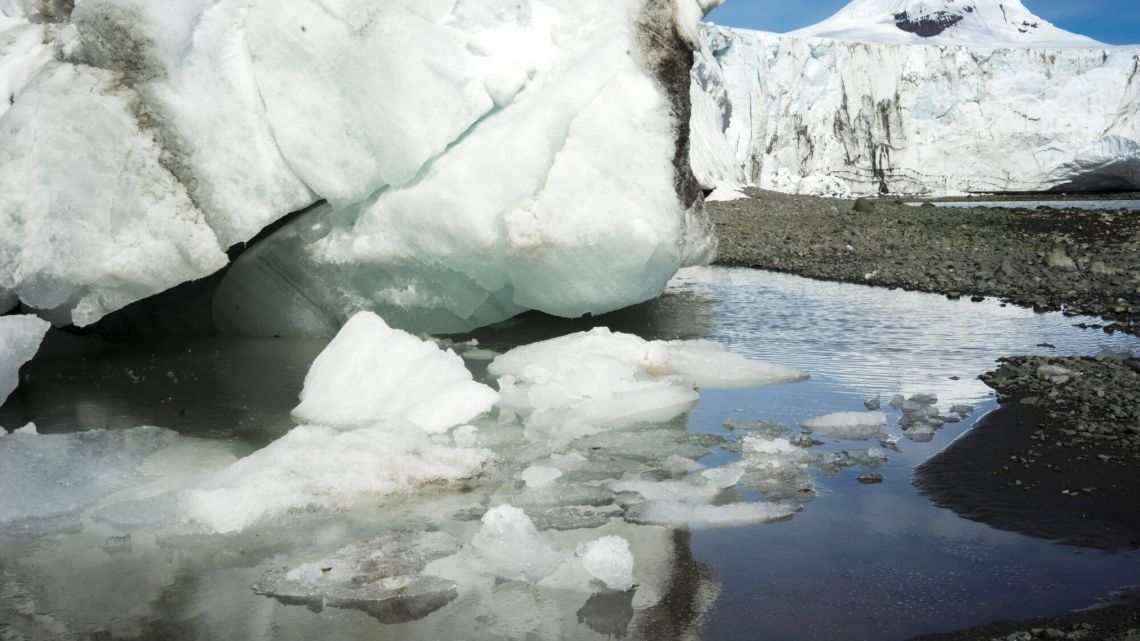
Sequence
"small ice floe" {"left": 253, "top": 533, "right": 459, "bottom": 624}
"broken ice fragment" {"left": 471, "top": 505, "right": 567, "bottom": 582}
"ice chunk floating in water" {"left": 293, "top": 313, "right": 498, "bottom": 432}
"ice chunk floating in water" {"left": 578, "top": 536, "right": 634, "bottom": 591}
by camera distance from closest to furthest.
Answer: "small ice floe" {"left": 253, "top": 533, "right": 459, "bottom": 624}, "ice chunk floating in water" {"left": 578, "top": 536, "right": 634, "bottom": 591}, "broken ice fragment" {"left": 471, "top": 505, "right": 567, "bottom": 582}, "ice chunk floating in water" {"left": 293, "top": 313, "right": 498, "bottom": 432}

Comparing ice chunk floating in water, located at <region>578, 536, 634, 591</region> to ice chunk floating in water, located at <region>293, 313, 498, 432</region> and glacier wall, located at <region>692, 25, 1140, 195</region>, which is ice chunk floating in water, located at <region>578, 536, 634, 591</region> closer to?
ice chunk floating in water, located at <region>293, 313, 498, 432</region>

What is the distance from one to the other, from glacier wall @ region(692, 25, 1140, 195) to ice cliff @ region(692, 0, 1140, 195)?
1.3 inches

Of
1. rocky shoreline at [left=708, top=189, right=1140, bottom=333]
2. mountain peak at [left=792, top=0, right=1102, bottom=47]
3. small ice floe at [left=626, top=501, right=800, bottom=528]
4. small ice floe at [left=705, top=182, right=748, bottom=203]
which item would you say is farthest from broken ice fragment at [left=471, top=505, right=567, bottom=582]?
mountain peak at [left=792, top=0, right=1102, bottom=47]

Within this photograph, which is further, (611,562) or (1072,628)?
(611,562)

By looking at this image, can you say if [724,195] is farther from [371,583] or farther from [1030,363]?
[371,583]

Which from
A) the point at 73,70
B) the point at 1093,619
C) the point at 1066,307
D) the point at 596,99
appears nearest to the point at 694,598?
the point at 1093,619

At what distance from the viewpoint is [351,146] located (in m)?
6.18

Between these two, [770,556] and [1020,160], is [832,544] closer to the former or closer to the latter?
[770,556]

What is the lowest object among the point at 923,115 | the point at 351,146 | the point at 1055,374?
the point at 923,115

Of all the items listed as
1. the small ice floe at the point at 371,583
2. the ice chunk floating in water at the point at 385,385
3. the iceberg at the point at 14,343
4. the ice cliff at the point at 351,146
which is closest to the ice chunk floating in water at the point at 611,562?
the small ice floe at the point at 371,583

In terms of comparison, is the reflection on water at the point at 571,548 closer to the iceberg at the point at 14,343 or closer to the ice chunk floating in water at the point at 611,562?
the ice chunk floating in water at the point at 611,562

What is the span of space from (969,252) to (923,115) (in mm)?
22532

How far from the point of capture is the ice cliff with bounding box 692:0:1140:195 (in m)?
31.5

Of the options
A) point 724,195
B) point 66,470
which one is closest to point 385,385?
point 66,470
